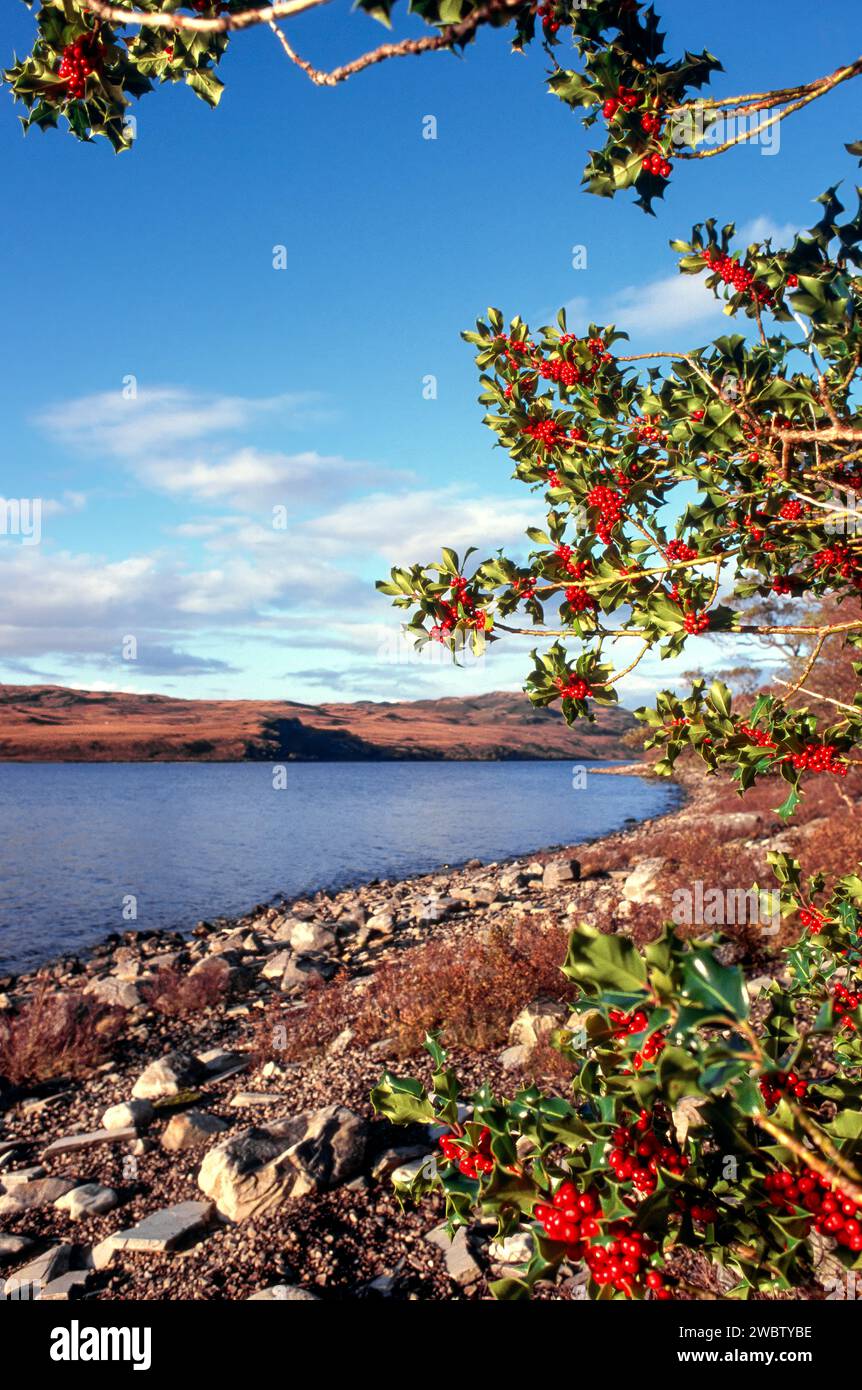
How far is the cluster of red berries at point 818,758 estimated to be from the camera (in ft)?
9.71

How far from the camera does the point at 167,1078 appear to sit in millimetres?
7980

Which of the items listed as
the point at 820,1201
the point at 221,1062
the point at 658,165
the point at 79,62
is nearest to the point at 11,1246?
the point at 221,1062

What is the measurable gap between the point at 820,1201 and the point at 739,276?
3.68 metres

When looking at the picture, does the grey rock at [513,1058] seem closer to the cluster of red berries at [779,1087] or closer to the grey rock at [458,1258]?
the grey rock at [458,1258]

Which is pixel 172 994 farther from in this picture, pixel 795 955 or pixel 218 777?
pixel 218 777

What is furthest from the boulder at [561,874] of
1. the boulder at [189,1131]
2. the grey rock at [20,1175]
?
the grey rock at [20,1175]

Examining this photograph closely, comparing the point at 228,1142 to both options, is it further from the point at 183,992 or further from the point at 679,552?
the point at 183,992

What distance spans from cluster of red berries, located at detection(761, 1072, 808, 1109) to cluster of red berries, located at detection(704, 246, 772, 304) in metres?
3.30

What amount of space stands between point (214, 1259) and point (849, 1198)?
4.47m

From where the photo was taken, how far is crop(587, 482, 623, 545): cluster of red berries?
3.43 metres

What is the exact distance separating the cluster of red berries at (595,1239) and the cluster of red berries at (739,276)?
3.73 metres

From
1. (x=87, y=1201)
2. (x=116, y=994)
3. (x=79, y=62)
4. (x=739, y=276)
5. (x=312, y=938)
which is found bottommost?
(x=312, y=938)

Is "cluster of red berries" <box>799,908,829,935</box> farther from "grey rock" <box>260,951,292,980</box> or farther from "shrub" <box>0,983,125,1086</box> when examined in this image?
"grey rock" <box>260,951,292,980</box>

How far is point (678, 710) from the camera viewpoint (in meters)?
3.27
